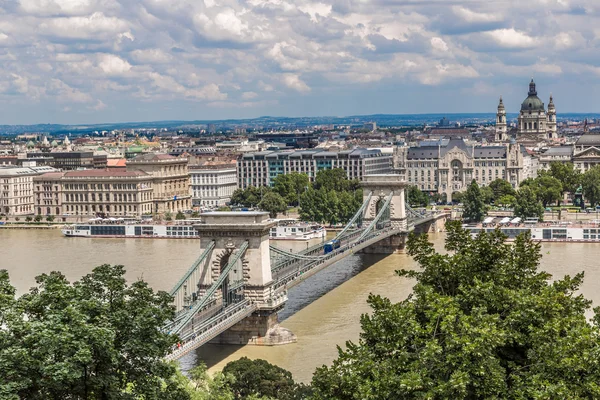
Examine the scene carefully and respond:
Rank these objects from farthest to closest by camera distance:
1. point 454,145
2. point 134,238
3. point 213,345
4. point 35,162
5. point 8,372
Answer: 1. point 35,162
2. point 454,145
3. point 134,238
4. point 213,345
5. point 8,372

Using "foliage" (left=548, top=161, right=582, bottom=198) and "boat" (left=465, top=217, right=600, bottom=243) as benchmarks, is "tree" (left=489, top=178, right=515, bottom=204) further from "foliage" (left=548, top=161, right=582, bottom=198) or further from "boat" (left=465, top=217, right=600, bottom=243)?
"boat" (left=465, top=217, right=600, bottom=243)

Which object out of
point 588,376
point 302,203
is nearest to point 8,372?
point 588,376

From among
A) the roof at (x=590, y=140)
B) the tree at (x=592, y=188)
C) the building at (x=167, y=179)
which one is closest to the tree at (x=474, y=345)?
the tree at (x=592, y=188)

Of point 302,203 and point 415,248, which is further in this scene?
point 302,203

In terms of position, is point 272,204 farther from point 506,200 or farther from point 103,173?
point 506,200

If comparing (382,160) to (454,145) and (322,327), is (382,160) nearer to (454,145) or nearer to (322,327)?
(454,145)

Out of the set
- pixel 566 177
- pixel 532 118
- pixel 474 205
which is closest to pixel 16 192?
pixel 474 205
